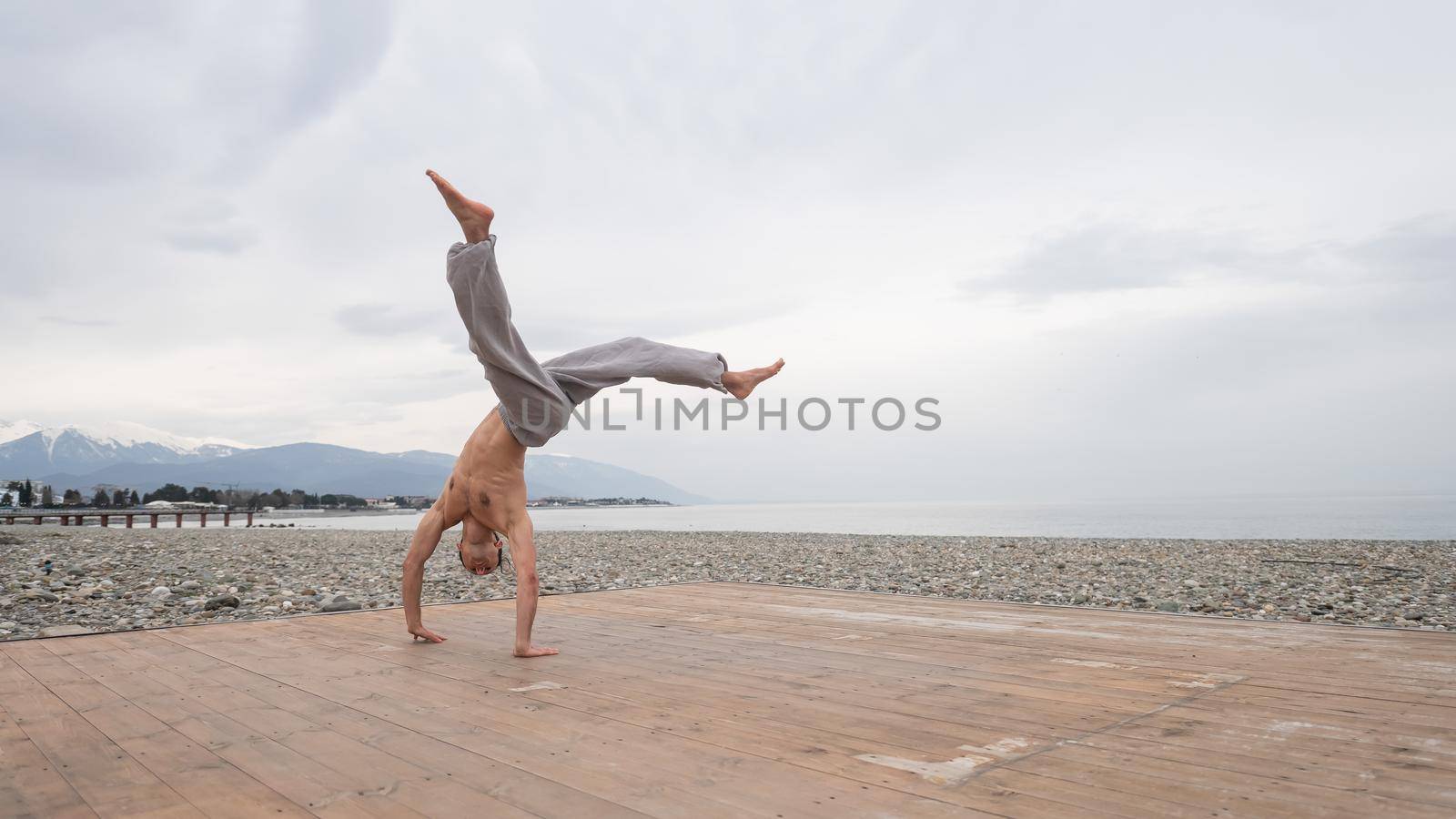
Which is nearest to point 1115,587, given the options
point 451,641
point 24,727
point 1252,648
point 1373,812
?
point 1252,648

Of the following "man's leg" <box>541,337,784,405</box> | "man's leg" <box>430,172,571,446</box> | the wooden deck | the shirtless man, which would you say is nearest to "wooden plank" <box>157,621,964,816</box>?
the wooden deck

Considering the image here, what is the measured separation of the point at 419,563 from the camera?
5.18m

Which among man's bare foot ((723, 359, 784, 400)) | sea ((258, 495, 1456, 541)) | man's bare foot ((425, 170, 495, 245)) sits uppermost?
man's bare foot ((425, 170, 495, 245))

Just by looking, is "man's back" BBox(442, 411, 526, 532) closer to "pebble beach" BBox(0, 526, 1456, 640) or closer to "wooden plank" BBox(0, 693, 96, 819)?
"pebble beach" BBox(0, 526, 1456, 640)

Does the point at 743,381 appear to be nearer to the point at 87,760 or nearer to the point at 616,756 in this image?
the point at 616,756

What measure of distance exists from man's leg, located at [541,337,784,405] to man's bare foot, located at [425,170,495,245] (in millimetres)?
926

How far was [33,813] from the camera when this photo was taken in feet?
7.45

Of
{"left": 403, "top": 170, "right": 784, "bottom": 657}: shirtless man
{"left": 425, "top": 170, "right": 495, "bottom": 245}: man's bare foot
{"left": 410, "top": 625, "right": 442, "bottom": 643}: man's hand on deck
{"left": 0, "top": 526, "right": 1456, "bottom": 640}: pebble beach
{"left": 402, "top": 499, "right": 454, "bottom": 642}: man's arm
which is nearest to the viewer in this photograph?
{"left": 425, "top": 170, "right": 495, "bottom": 245}: man's bare foot

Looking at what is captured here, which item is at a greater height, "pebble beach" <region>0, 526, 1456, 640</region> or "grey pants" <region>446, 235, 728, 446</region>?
"grey pants" <region>446, 235, 728, 446</region>

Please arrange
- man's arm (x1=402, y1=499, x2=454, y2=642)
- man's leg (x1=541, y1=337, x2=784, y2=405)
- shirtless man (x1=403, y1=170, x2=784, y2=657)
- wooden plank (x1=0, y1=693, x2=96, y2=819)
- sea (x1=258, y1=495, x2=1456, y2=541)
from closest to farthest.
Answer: wooden plank (x1=0, y1=693, x2=96, y2=819)
shirtless man (x1=403, y1=170, x2=784, y2=657)
man's leg (x1=541, y1=337, x2=784, y2=405)
man's arm (x1=402, y1=499, x2=454, y2=642)
sea (x1=258, y1=495, x2=1456, y2=541)

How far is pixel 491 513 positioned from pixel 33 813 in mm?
2722

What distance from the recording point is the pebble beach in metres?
8.49

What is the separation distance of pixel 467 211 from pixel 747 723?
274 cm

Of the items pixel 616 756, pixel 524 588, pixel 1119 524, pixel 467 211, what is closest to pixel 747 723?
pixel 616 756
